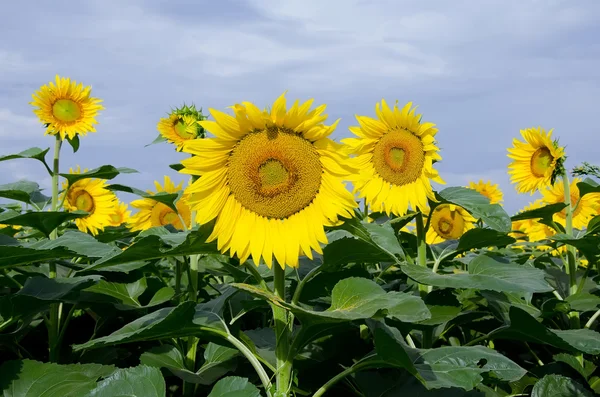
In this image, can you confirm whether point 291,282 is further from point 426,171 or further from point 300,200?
point 300,200

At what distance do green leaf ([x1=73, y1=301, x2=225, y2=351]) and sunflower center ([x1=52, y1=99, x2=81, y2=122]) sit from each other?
297cm

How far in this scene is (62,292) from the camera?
95.9 inches

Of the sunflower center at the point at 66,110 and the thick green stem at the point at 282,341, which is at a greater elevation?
the sunflower center at the point at 66,110

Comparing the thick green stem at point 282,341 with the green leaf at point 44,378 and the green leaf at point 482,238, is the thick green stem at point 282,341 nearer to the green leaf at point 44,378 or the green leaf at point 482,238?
the green leaf at point 44,378

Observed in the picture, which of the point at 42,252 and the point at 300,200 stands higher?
the point at 300,200

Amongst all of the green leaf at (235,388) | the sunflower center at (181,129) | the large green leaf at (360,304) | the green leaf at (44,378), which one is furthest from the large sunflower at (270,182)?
the sunflower center at (181,129)

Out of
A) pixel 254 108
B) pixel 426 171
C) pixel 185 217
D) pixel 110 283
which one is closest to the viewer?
pixel 254 108

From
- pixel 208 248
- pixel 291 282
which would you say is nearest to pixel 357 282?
pixel 208 248

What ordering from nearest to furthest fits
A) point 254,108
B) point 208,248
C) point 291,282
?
point 254,108, point 208,248, point 291,282

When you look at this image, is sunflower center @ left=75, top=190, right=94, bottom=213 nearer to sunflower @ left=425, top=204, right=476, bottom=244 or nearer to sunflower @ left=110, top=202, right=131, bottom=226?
sunflower @ left=110, top=202, right=131, bottom=226

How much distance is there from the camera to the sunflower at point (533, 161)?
435cm

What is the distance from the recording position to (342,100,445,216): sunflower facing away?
3541 mm

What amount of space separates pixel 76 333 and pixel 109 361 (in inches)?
23.2

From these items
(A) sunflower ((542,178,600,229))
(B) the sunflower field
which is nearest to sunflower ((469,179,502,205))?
(A) sunflower ((542,178,600,229))
